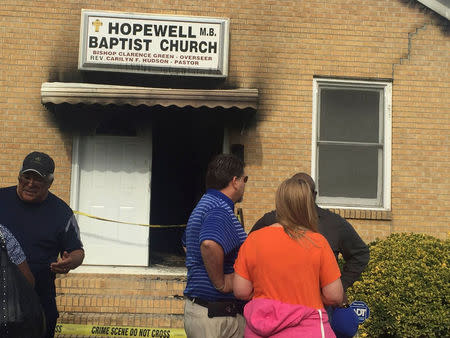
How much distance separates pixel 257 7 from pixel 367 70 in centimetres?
189

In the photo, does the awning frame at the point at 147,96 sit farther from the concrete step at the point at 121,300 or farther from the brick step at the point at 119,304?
the brick step at the point at 119,304

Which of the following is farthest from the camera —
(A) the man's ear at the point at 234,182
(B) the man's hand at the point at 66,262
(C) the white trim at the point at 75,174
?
(C) the white trim at the point at 75,174

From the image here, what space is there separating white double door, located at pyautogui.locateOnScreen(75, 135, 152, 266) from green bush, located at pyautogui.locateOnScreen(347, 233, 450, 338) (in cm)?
338

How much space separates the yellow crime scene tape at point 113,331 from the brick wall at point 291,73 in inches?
84.5

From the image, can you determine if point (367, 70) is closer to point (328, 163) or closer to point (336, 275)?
point (328, 163)

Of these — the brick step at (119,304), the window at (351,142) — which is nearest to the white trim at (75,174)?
the brick step at (119,304)

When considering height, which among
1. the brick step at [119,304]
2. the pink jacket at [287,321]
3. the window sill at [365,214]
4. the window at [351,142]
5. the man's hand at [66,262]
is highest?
the window at [351,142]

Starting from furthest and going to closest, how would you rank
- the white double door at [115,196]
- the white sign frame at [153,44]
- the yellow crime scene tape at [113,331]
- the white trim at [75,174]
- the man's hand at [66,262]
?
the white double door at [115,196], the white trim at [75,174], the white sign frame at [153,44], the yellow crime scene tape at [113,331], the man's hand at [66,262]

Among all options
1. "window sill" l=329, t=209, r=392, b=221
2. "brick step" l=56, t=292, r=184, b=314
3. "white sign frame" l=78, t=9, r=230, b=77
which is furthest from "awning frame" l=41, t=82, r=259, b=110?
"brick step" l=56, t=292, r=184, b=314

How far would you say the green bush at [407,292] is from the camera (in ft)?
19.5

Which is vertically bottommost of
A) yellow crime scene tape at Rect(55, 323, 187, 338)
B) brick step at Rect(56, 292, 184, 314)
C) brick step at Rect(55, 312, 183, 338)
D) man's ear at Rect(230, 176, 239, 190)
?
yellow crime scene tape at Rect(55, 323, 187, 338)

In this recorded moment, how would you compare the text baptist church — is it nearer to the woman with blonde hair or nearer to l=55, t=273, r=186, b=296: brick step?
l=55, t=273, r=186, b=296: brick step

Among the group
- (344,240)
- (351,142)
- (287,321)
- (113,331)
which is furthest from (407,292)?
(287,321)

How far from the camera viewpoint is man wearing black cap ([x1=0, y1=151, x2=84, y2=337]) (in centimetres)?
356
